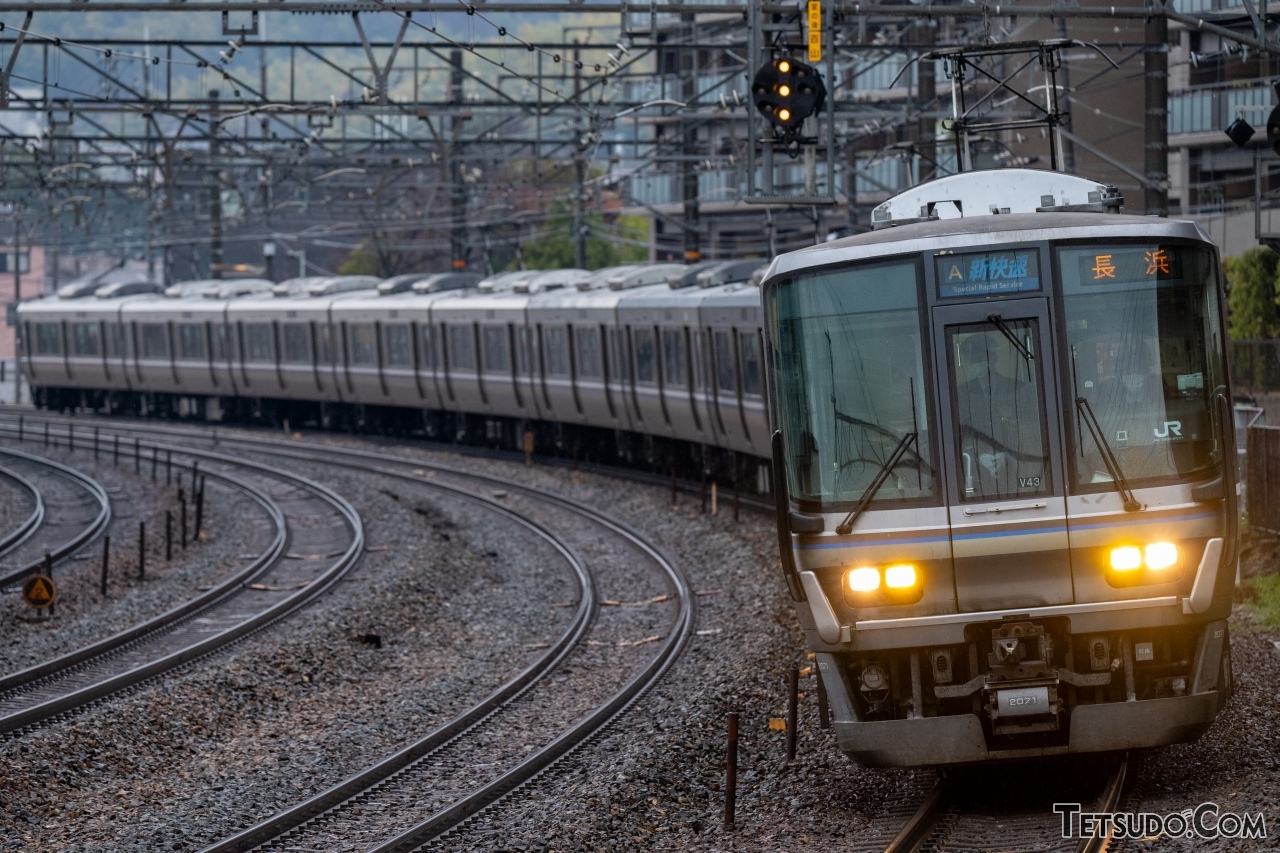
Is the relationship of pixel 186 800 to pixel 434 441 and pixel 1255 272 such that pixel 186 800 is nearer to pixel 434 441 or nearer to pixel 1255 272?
pixel 1255 272

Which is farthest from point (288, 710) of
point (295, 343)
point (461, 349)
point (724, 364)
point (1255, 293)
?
point (295, 343)

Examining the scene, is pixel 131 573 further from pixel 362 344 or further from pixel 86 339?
pixel 86 339

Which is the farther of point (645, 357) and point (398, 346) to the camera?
point (398, 346)

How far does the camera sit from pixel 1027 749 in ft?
28.2

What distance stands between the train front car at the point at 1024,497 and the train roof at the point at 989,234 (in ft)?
0.05

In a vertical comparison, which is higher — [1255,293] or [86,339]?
[86,339]

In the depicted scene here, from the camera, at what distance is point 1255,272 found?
2795 cm

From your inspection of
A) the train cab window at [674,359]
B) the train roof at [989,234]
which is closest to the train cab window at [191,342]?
the train cab window at [674,359]

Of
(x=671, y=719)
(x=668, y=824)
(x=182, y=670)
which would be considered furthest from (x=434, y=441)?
(x=668, y=824)

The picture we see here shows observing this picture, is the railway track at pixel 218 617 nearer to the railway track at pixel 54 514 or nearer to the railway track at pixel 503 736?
the railway track at pixel 54 514

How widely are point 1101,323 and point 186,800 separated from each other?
6119 millimetres

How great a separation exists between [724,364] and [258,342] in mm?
19444

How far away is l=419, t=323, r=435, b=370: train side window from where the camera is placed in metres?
35.2

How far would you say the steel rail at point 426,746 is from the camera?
393 inches
